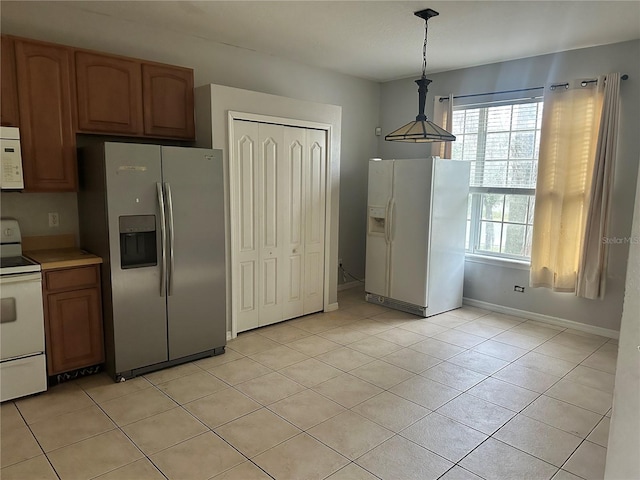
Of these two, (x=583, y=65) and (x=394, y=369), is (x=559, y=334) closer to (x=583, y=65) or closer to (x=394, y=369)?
(x=394, y=369)

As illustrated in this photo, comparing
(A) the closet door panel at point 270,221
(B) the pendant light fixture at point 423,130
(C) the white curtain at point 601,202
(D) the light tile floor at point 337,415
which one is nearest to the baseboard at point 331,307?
(A) the closet door panel at point 270,221

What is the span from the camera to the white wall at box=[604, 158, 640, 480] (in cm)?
68

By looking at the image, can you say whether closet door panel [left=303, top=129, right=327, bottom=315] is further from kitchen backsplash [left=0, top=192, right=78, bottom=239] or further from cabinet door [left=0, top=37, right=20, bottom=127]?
cabinet door [left=0, top=37, right=20, bottom=127]

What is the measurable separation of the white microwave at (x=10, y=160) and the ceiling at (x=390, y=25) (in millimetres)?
1180

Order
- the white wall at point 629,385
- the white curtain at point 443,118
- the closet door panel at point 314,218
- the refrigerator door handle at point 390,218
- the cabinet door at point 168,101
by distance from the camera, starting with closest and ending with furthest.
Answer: the white wall at point 629,385
the cabinet door at point 168,101
the closet door panel at point 314,218
the refrigerator door handle at point 390,218
the white curtain at point 443,118

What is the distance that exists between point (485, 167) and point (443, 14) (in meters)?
2.08

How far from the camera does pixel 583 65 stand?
4184 millimetres

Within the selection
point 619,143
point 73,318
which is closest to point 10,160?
point 73,318

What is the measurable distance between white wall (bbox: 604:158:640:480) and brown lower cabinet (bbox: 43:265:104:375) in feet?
10.6

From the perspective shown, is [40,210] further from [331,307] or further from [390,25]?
[390,25]

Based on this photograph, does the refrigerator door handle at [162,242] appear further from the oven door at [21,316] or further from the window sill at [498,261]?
the window sill at [498,261]

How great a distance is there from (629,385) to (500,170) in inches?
179

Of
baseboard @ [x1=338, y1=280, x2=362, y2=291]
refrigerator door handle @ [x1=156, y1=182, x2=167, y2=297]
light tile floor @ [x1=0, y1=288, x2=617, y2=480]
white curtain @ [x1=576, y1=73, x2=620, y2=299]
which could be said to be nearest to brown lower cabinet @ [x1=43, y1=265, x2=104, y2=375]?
light tile floor @ [x1=0, y1=288, x2=617, y2=480]

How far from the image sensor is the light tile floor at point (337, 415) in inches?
90.8
